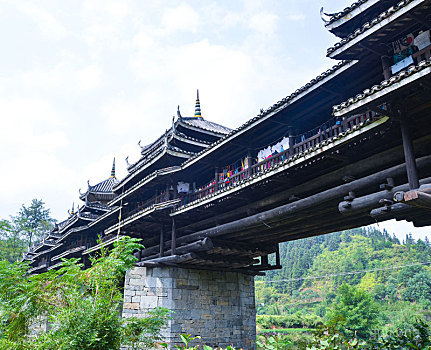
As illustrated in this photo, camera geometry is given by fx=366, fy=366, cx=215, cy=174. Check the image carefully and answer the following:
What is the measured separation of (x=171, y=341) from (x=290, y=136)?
679 centimetres

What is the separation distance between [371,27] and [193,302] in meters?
9.18

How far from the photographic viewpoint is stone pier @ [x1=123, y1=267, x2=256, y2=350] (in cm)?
1112

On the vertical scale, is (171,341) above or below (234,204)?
below

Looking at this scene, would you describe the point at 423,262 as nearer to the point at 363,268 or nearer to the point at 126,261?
the point at 363,268

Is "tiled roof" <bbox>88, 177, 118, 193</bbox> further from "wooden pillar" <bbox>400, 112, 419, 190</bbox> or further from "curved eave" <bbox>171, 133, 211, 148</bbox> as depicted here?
"wooden pillar" <bbox>400, 112, 419, 190</bbox>

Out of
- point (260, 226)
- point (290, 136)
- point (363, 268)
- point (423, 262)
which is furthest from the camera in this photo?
point (363, 268)

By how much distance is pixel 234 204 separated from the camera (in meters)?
9.84

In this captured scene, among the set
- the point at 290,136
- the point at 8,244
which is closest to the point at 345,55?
the point at 290,136

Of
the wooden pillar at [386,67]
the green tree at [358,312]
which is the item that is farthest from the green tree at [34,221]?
the wooden pillar at [386,67]

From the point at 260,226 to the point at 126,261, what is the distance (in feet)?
14.0

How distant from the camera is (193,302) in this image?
37.8 ft

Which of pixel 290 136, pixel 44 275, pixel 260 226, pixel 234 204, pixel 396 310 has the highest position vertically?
pixel 290 136

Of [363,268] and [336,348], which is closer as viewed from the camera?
[336,348]

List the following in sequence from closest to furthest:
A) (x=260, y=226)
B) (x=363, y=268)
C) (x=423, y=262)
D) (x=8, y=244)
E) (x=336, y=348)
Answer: (x=336, y=348)
(x=260, y=226)
(x=8, y=244)
(x=423, y=262)
(x=363, y=268)
